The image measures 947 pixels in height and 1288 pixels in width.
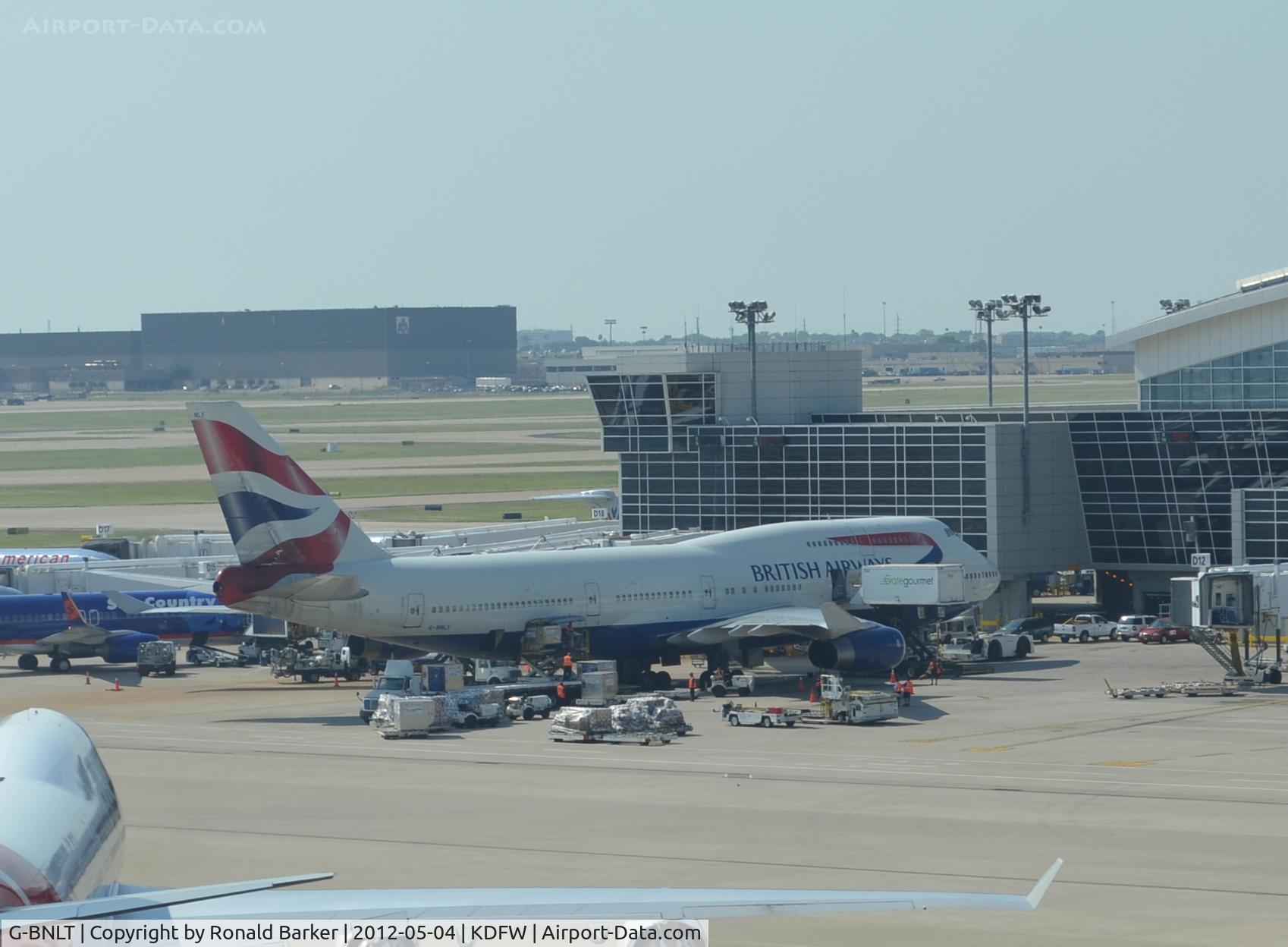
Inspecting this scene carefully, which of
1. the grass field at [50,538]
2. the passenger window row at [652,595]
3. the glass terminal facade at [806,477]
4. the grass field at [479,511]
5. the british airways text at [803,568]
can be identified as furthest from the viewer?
the grass field at [479,511]

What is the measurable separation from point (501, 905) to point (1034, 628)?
61274 millimetres

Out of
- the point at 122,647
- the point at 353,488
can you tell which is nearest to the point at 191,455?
the point at 353,488

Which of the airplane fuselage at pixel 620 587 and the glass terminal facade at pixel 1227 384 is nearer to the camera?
the airplane fuselage at pixel 620 587

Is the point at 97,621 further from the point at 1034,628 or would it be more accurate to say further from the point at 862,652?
the point at 1034,628

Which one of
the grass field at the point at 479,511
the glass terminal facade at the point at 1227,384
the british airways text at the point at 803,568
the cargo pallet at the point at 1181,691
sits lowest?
the cargo pallet at the point at 1181,691

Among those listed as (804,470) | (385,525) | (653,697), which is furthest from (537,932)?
(385,525)

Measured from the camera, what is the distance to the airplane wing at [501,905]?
11648 mm

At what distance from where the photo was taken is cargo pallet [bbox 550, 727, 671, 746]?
1811 inches

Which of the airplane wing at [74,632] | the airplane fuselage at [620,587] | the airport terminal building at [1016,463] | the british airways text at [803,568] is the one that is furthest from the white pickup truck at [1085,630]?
the airplane wing at [74,632]

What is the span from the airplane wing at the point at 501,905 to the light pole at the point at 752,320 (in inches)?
2630

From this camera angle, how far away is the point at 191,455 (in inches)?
7603

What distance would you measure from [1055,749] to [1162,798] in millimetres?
7143

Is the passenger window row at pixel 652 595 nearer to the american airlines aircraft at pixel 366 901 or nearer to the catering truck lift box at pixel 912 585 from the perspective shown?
the catering truck lift box at pixel 912 585

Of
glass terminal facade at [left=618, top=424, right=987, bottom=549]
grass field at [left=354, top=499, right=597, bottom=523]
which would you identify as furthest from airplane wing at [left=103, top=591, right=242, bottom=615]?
grass field at [left=354, top=499, right=597, bottom=523]
